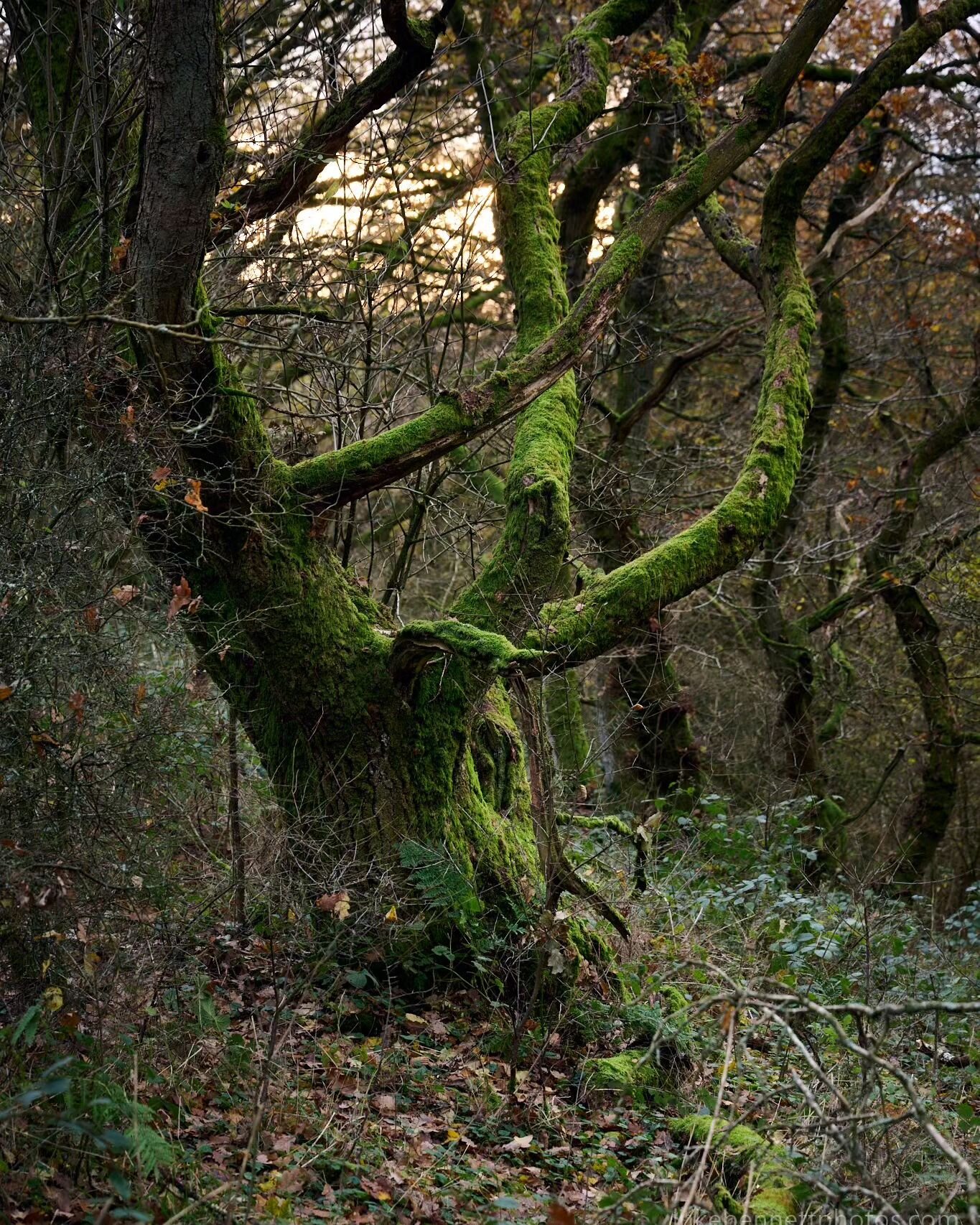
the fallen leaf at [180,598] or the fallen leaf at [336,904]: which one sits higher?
the fallen leaf at [180,598]

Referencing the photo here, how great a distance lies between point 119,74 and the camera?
571 centimetres

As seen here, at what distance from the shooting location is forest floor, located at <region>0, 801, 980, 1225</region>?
338 centimetres

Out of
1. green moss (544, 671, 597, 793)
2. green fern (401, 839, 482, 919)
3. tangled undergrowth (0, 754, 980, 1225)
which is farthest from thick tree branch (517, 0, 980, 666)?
green moss (544, 671, 597, 793)

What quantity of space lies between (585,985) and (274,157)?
199 inches

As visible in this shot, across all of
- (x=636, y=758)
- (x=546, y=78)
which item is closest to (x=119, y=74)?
(x=546, y=78)

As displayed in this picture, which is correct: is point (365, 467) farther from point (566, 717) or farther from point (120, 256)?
point (566, 717)

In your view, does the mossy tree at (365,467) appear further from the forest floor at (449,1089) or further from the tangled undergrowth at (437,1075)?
the forest floor at (449,1089)

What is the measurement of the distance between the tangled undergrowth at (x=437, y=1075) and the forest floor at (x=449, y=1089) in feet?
0.05

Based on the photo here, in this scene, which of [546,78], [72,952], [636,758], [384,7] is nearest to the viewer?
[72,952]

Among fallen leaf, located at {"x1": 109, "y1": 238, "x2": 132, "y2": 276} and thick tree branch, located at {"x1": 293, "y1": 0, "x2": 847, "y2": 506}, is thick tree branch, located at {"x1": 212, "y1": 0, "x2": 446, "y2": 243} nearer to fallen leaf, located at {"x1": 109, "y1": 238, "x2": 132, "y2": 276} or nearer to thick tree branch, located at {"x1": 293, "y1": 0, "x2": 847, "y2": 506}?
fallen leaf, located at {"x1": 109, "y1": 238, "x2": 132, "y2": 276}

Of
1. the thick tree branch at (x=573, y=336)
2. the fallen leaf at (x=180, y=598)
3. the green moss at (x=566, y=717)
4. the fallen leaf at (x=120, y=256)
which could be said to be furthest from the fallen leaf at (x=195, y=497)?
the green moss at (x=566, y=717)

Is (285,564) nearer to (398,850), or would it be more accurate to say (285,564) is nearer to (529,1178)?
(398,850)

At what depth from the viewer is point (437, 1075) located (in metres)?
5.02

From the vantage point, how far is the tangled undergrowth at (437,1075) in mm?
3400
